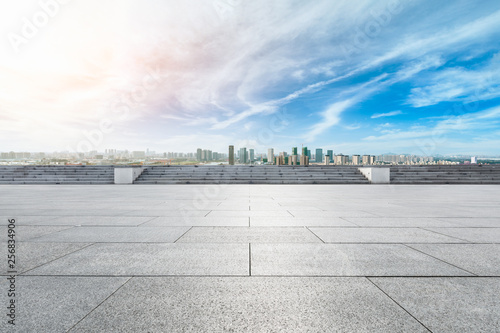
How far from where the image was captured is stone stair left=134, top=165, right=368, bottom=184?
21820 millimetres

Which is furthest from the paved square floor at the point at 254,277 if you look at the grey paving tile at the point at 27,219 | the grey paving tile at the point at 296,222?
the grey paving tile at the point at 27,219

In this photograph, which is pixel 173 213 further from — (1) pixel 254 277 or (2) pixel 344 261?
(2) pixel 344 261

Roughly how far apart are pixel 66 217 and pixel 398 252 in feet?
→ 28.3

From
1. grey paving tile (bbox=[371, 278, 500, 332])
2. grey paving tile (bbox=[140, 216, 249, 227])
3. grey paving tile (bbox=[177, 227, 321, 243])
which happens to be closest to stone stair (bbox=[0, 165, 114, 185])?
grey paving tile (bbox=[140, 216, 249, 227])

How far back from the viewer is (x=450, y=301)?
9.04ft

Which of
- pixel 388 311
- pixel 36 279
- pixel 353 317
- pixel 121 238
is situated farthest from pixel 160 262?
pixel 388 311

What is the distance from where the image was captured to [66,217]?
24.6 feet

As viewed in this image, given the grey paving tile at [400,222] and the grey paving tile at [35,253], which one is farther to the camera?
the grey paving tile at [400,222]

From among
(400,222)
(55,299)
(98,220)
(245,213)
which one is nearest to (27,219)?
(98,220)

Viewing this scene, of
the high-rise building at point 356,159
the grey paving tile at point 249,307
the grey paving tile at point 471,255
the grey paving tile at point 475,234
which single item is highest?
the high-rise building at point 356,159

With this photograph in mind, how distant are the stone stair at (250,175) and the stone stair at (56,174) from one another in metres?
3.75

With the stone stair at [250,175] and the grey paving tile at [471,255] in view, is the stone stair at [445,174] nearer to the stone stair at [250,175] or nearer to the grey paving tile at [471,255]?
the stone stair at [250,175]

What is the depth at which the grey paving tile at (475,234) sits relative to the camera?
519cm

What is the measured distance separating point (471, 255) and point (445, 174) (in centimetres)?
2353
